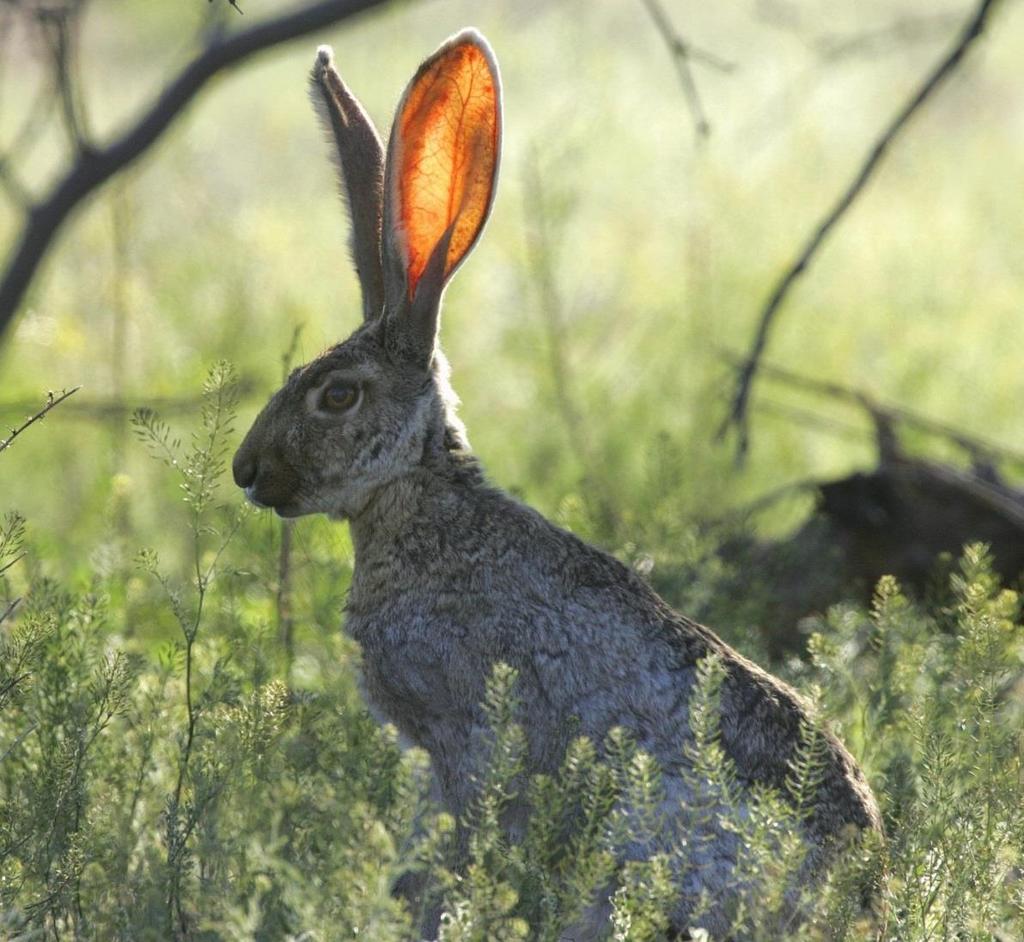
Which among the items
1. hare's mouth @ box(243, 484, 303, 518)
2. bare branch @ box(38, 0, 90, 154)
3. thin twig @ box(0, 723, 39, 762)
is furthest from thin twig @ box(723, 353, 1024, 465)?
thin twig @ box(0, 723, 39, 762)

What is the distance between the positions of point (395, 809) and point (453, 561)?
1.23 meters

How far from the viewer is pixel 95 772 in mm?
4086

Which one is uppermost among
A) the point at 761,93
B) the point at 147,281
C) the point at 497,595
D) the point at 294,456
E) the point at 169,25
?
the point at 761,93

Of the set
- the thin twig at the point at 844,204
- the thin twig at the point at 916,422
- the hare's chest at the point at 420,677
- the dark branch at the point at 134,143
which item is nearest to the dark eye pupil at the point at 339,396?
the hare's chest at the point at 420,677

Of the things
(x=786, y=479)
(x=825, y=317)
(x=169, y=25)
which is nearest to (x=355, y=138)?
(x=786, y=479)

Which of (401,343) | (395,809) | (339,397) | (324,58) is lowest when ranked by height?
(395,809)

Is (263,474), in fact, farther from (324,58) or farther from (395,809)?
(395,809)

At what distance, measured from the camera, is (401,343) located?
13.9ft

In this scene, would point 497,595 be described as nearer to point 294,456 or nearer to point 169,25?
point 294,456

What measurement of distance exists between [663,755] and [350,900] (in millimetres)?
1161

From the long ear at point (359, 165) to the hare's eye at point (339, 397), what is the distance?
1.10 ft

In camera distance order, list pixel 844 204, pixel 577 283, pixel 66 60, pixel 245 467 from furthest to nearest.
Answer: pixel 577 283
pixel 844 204
pixel 66 60
pixel 245 467

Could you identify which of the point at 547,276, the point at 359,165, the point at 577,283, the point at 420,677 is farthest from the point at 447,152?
the point at 577,283

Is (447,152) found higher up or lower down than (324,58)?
lower down
